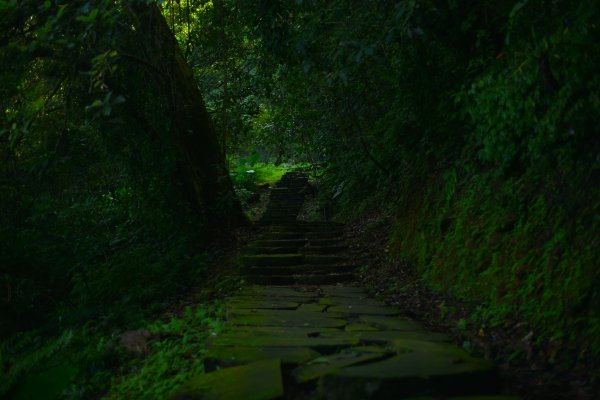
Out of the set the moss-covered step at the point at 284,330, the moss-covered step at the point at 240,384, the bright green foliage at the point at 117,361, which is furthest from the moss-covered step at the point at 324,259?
the moss-covered step at the point at 240,384

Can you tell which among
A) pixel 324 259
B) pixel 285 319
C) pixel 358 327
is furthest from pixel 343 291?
pixel 358 327

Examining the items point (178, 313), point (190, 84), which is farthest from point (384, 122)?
point (178, 313)

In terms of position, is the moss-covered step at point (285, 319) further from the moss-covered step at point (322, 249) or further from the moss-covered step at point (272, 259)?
the moss-covered step at point (322, 249)

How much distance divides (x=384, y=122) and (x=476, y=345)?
515cm

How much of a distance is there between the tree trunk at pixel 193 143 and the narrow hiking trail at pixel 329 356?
2.94m

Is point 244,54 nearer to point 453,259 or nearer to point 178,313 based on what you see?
point 178,313

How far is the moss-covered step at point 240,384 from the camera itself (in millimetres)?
2584

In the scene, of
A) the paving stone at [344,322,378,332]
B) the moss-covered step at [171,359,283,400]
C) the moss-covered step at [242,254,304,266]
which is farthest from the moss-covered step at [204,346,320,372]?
the moss-covered step at [242,254,304,266]

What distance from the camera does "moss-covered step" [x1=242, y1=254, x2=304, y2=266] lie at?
7.67 metres

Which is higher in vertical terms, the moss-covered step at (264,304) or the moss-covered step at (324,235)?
the moss-covered step at (324,235)

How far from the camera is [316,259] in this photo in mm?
7934

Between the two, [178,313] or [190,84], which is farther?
[190,84]

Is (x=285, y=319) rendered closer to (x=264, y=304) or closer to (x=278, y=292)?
(x=264, y=304)

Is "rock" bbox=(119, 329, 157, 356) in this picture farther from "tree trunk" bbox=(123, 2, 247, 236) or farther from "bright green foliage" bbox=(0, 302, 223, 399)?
"tree trunk" bbox=(123, 2, 247, 236)
